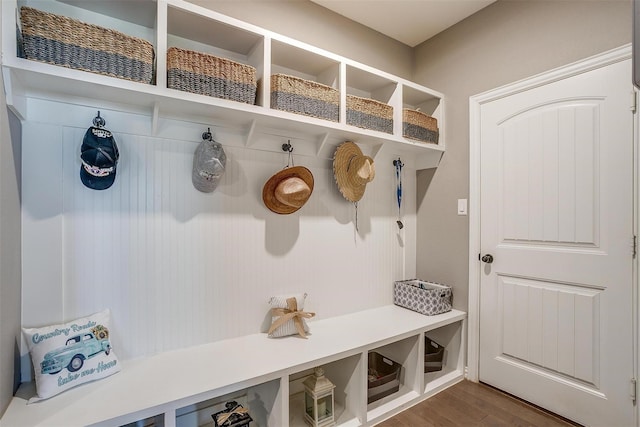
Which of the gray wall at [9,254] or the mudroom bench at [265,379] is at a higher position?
the gray wall at [9,254]

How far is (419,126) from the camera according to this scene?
229 centimetres

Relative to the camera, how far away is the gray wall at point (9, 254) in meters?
1.11

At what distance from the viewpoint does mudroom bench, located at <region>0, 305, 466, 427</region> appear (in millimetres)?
1181

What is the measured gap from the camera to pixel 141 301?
5.11ft

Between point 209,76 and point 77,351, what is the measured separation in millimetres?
1321

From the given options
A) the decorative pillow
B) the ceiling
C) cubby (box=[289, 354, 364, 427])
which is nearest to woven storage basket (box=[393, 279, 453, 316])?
cubby (box=[289, 354, 364, 427])

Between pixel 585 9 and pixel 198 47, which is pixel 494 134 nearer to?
pixel 585 9

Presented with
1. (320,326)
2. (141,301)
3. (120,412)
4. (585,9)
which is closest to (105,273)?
(141,301)

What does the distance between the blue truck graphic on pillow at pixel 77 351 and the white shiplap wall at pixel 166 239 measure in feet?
0.40

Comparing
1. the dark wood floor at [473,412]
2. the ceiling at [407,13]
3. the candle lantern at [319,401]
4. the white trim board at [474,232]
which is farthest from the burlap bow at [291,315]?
the ceiling at [407,13]

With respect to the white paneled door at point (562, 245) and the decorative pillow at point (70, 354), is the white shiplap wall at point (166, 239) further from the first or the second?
the white paneled door at point (562, 245)

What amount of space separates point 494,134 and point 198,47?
1962 mm

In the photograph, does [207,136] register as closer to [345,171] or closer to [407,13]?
[345,171]

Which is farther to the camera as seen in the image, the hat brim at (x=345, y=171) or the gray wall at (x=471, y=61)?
the hat brim at (x=345, y=171)
